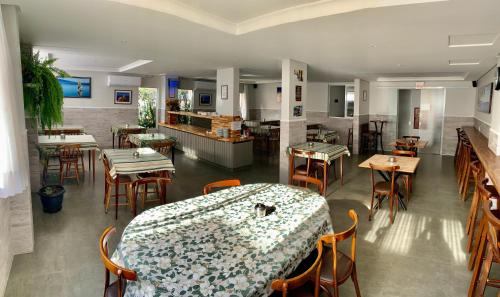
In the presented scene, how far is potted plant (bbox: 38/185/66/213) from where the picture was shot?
14.8 feet

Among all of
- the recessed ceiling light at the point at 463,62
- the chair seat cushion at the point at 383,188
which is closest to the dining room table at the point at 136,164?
the chair seat cushion at the point at 383,188

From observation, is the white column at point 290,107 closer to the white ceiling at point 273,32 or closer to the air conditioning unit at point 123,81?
the white ceiling at point 273,32

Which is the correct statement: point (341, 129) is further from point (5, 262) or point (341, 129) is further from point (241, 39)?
point (5, 262)

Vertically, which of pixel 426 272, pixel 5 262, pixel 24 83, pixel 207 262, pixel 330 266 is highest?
pixel 24 83

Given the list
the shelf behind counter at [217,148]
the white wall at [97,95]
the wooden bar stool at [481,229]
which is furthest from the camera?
the white wall at [97,95]

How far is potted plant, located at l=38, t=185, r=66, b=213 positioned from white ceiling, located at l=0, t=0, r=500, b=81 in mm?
2146

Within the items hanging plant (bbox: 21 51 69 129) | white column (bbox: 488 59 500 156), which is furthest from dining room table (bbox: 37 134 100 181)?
white column (bbox: 488 59 500 156)

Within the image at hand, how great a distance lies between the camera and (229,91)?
330 inches

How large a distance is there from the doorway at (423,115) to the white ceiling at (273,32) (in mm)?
4402

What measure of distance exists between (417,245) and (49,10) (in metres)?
4.72

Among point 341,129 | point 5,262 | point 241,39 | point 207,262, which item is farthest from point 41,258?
point 341,129

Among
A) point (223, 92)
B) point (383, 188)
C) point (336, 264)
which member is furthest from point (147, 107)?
point (336, 264)

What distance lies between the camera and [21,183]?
2662 mm

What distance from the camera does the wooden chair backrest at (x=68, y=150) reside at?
605 centimetres
